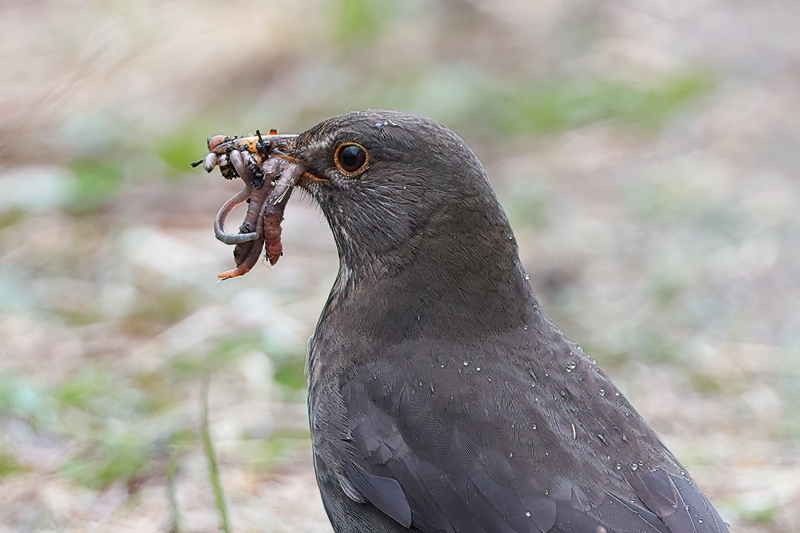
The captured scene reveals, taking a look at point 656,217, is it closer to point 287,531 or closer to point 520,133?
point 520,133

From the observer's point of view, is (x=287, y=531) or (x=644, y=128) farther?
(x=644, y=128)

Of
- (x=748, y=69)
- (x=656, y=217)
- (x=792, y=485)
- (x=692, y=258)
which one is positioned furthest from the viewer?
(x=748, y=69)

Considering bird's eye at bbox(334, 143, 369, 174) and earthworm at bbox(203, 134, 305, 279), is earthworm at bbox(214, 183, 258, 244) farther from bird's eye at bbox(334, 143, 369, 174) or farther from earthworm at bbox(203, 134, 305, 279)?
bird's eye at bbox(334, 143, 369, 174)

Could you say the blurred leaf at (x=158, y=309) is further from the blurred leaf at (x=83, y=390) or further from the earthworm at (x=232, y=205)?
the earthworm at (x=232, y=205)

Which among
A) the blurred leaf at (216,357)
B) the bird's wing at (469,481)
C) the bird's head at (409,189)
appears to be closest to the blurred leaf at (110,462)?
the blurred leaf at (216,357)

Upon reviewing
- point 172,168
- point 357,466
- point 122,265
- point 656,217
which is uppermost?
point 656,217

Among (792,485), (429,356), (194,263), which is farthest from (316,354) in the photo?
(194,263)

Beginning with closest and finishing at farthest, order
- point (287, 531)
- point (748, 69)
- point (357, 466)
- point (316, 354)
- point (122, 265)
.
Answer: point (357, 466) → point (316, 354) → point (287, 531) → point (122, 265) → point (748, 69)

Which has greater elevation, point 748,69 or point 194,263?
point 748,69
